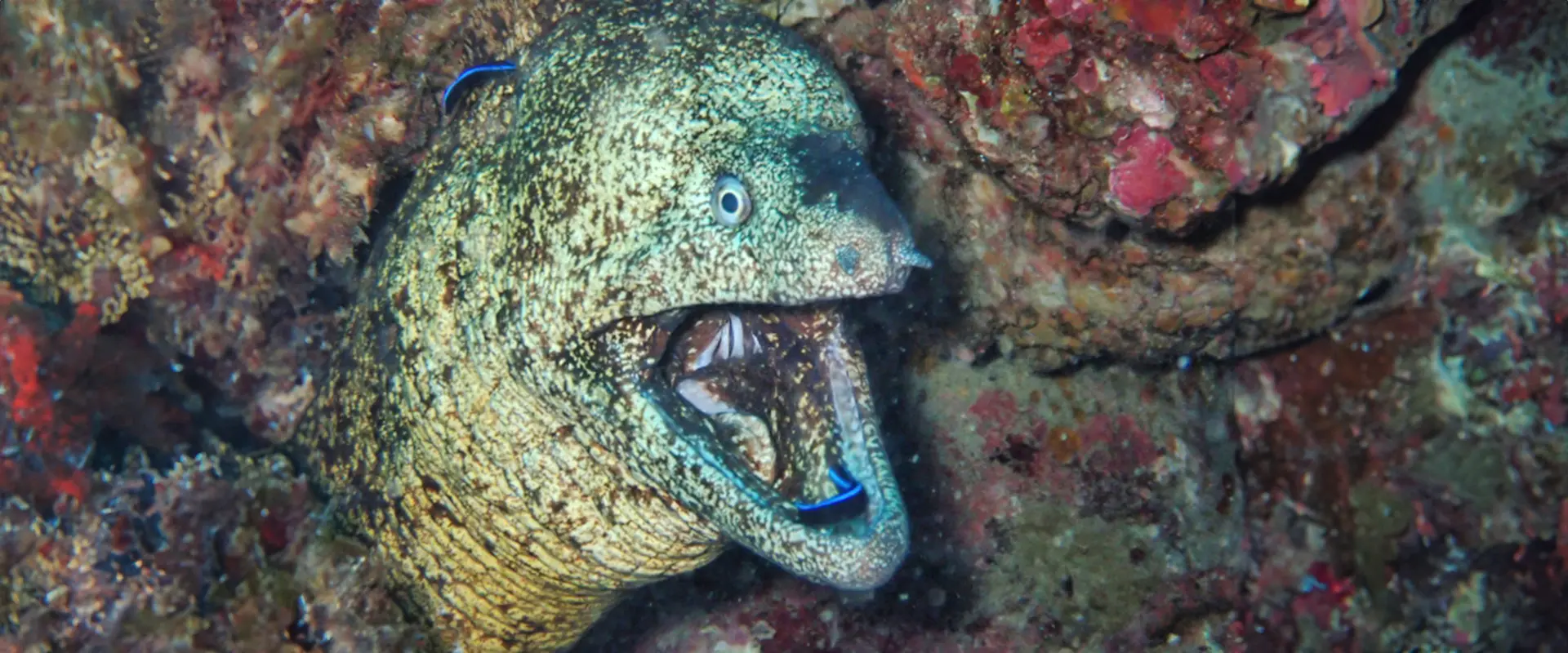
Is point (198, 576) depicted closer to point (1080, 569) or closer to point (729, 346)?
point (729, 346)

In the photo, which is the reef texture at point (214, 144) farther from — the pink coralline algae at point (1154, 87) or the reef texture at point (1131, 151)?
the pink coralline algae at point (1154, 87)

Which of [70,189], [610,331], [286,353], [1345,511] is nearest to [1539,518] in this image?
[1345,511]

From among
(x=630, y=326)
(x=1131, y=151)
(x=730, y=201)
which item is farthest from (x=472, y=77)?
(x=1131, y=151)

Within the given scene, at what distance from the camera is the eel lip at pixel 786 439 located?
7.77 ft

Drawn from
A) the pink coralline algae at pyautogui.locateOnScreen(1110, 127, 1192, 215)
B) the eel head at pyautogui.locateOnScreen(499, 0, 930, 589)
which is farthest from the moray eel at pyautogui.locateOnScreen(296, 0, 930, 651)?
the pink coralline algae at pyautogui.locateOnScreen(1110, 127, 1192, 215)

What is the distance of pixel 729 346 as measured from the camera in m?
2.89

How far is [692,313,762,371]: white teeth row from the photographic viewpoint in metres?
2.87

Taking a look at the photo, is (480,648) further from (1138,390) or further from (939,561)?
(1138,390)

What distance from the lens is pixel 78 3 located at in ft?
12.8

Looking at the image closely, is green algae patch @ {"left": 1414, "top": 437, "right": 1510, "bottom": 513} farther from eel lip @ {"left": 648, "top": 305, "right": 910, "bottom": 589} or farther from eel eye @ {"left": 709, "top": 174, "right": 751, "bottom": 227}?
eel eye @ {"left": 709, "top": 174, "right": 751, "bottom": 227}

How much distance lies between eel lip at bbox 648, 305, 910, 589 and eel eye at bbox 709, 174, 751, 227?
0.43 meters

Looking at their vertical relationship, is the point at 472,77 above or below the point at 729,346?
above

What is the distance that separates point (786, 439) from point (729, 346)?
38cm

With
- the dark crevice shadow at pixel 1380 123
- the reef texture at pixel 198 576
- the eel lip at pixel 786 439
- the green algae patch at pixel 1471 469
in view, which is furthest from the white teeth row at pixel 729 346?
the green algae patch at pixel 1471 469
